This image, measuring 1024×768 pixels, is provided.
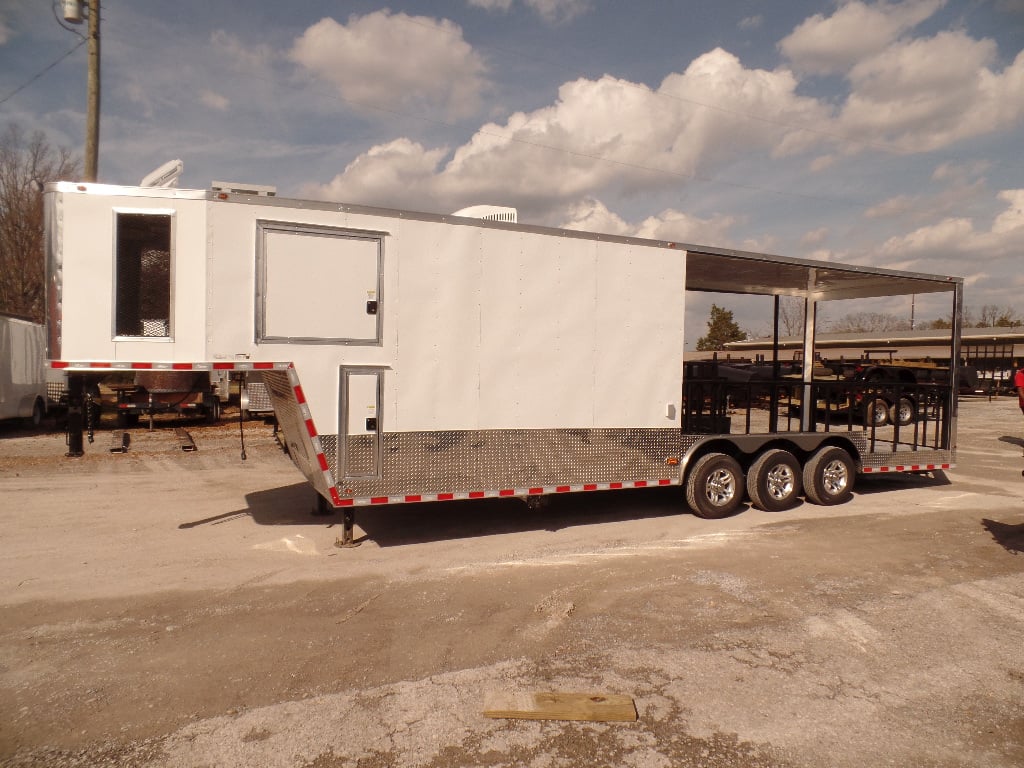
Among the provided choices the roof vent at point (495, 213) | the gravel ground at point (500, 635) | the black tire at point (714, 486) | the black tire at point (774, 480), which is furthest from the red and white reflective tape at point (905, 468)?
the roof vent at point (495, 213)

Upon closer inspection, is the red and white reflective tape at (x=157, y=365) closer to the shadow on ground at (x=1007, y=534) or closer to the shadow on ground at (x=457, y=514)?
the shadow on ground at (x=457, y=514)

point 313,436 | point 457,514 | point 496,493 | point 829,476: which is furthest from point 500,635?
point 829,476

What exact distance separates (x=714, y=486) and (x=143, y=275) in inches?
273

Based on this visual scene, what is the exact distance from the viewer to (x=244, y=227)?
6168 millimetres

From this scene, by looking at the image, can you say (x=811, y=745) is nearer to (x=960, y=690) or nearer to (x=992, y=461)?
(x=960, y=690)

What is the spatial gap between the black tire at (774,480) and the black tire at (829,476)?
18cm

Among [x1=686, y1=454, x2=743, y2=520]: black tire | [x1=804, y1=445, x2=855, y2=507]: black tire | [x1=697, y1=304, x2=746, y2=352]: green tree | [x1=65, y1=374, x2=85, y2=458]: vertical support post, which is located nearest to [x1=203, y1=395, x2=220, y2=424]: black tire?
[x1=65, y1=374, x2=85, y2=458]: vertical support post

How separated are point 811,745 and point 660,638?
1445mm

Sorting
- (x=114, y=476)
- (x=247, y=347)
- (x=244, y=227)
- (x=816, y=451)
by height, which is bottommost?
(x=114, y=476)

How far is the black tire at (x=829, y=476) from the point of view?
9.34 meters

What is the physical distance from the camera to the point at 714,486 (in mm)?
8555

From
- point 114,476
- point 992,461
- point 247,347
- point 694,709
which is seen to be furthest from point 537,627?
point 992,461

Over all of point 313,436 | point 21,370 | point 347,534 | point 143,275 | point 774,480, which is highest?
point 143,275

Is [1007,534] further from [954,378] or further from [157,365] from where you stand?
[157,365]
